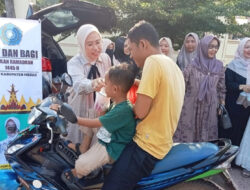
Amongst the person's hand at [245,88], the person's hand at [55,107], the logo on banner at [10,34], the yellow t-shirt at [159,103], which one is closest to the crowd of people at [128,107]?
the yellow t-shirt at [159,103]

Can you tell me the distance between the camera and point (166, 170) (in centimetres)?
188

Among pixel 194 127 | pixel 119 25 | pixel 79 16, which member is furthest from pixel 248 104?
pixel 119 25

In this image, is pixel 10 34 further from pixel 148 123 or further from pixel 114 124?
pixel 148 123

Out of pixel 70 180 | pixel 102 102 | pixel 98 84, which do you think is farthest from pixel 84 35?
pixel 70 180

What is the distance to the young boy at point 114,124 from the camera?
1.78 meters

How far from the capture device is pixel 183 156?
1.90 meters

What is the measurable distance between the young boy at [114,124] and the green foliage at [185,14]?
5.63 meters

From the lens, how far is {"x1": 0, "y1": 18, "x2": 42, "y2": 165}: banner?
9.37 feet

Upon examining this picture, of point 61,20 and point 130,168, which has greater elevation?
point 61,20

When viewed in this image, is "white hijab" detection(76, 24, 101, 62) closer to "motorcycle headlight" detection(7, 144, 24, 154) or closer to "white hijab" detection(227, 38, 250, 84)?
"motorcycle headlight" detection(7, 144, 24, 154)

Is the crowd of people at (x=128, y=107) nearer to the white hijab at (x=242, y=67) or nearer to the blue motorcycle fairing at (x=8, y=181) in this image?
the blue motorcycle fairing at (x=8, y=181)

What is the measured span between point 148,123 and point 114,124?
0.23 meters

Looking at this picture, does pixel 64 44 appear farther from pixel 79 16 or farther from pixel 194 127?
pixel 194 127

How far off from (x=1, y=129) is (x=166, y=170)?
6.29 feet
